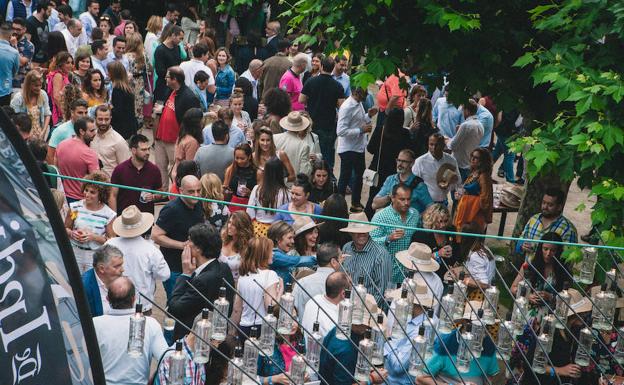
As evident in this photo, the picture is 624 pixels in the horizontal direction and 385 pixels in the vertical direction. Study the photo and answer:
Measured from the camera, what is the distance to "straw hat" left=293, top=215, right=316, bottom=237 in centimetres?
880

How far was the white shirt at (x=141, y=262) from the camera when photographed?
778 centimetres

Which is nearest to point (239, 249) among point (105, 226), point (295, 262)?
point (295, 262)

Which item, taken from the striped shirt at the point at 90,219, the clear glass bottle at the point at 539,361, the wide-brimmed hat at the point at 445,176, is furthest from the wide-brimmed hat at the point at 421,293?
the wide-brimmed hat at the point at 445,176

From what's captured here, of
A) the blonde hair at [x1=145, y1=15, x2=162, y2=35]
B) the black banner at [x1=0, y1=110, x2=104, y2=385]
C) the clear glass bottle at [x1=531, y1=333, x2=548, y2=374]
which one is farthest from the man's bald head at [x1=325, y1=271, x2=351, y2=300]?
the blonde hair at [x1=145, y1=15, x2=162, y2=35]

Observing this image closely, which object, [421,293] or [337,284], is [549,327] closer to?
[421,293]

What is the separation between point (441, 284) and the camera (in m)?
8.20

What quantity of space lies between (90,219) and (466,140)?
5.31m

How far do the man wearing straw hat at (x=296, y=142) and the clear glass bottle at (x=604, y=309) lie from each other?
168 inches

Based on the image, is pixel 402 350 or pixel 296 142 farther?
pixel 296 142

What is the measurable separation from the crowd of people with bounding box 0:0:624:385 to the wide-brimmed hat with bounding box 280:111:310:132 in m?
0.01

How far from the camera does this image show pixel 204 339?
610cm

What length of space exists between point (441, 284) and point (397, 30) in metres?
2.34

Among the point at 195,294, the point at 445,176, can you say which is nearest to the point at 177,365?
the point at 195,294

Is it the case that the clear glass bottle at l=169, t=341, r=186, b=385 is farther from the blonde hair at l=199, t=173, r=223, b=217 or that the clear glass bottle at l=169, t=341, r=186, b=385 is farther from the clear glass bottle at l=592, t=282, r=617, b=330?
the blonde hair at l=199, t=173, r=223, b=217
